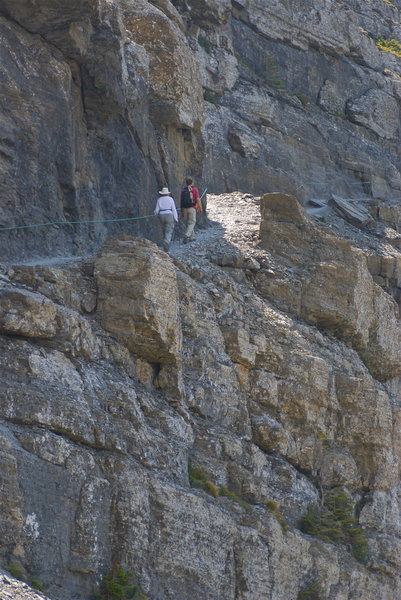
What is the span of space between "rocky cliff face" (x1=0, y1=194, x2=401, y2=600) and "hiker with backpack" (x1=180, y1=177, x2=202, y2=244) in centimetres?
70

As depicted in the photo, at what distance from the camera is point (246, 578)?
25.8 meters

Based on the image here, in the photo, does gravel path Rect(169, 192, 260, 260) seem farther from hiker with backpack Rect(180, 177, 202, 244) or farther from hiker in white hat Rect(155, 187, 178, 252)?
hiker in white hat Rect(155, 187, 178, 252)

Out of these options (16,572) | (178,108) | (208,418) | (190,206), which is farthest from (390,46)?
(16,572)

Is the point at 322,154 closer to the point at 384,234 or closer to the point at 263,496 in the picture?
the point at 384,234

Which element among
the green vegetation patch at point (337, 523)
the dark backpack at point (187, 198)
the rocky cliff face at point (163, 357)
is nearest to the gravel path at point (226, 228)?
the rocky cliff face at point (163, 357)

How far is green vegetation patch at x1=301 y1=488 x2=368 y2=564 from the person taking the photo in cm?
2934

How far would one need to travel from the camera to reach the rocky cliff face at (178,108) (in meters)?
28.6

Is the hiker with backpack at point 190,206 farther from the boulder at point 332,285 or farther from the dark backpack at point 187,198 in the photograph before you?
the boulder at point 332,285

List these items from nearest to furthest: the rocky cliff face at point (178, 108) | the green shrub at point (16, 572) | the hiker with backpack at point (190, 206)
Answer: the green shrub at point (16, 572)
the rocky cliff face at point (178, 108)
the hiker with backpack at point (190, 206)

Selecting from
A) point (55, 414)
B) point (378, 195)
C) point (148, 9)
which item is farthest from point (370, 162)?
point (55, 414)

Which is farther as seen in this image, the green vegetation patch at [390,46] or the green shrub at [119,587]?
the green vegetation patch at [390,46]

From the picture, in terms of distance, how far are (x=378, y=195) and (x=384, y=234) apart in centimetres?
828

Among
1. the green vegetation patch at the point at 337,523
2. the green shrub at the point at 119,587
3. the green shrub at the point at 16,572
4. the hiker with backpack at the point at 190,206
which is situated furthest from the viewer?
the hiker with backpack at the point at 190,206

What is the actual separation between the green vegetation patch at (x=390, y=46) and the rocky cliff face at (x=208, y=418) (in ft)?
79.0
